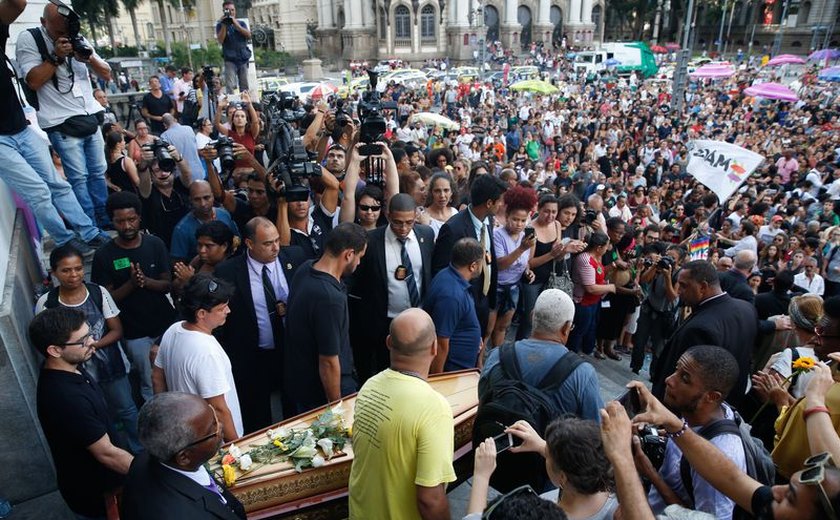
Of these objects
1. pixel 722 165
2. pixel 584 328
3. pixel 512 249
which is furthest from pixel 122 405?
pixel 722 165

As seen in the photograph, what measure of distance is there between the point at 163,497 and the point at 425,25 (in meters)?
56.2

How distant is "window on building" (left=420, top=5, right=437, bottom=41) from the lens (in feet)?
172

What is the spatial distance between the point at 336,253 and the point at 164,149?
2700mm

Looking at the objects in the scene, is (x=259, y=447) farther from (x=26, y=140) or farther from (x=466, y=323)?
(x=26, y=140)

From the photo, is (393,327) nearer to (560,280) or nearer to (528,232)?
(528,232)

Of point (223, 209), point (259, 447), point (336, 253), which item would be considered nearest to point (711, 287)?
point (336, 253)

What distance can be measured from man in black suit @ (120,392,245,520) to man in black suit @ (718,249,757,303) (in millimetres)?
5184

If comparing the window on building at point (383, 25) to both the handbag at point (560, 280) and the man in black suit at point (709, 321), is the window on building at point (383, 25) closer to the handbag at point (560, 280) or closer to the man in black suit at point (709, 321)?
the handbag at point (560, 280)

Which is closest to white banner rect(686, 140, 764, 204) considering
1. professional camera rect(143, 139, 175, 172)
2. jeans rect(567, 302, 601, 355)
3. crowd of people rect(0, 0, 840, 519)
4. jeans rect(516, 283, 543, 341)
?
crowd of people rect(0, 0, 840, 519)

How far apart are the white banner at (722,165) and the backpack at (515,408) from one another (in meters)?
7.82

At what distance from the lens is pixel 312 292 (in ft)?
11.8

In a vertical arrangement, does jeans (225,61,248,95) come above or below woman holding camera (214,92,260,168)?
above

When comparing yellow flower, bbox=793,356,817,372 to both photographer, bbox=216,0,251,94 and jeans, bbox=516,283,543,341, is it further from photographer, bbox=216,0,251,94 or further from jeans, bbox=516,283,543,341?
photographer, bbox=216,0,251,94

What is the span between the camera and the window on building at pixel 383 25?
51.9m
